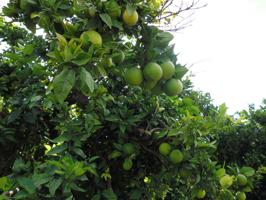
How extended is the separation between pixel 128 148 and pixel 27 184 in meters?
0.87

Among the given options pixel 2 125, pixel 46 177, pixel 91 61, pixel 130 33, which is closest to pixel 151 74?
pixel 130 33

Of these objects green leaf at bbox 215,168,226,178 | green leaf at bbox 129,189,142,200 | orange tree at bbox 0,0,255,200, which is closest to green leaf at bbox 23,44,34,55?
orange tree at bbox 0,0,255,200

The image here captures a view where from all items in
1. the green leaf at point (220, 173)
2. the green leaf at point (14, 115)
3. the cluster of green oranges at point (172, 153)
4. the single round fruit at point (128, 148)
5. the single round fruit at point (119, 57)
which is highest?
the single round fruit at point (119, 57)

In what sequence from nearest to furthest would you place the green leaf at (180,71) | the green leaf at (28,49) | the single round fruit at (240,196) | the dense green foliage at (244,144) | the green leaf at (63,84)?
the green leaf at (63,84) < the green leaf at (180,71) < the green leaf at (28,49) < the single round fruit at (240,196) < the dense green foliage at (244,144)

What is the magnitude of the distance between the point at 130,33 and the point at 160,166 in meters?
1.42

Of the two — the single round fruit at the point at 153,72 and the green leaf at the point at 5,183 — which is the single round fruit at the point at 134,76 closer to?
the single round fruit at the point at 153,72

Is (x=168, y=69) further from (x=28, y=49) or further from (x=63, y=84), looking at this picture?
(x=28, y=49)

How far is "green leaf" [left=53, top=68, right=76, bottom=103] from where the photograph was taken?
153 cm

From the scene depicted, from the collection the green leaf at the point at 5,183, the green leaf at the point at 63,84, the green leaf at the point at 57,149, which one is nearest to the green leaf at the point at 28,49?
the green leaf at the point at 57,149

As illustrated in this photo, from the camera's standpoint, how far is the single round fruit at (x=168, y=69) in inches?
84.7

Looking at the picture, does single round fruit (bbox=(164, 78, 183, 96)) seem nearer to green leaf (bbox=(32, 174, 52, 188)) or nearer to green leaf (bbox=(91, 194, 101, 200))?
green leaf (bbox=(32, 174, 52, 188))

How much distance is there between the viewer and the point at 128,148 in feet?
9.36

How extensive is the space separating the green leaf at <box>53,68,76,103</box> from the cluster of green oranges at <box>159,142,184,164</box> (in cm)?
129

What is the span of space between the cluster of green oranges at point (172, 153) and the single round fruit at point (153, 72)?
78cm
